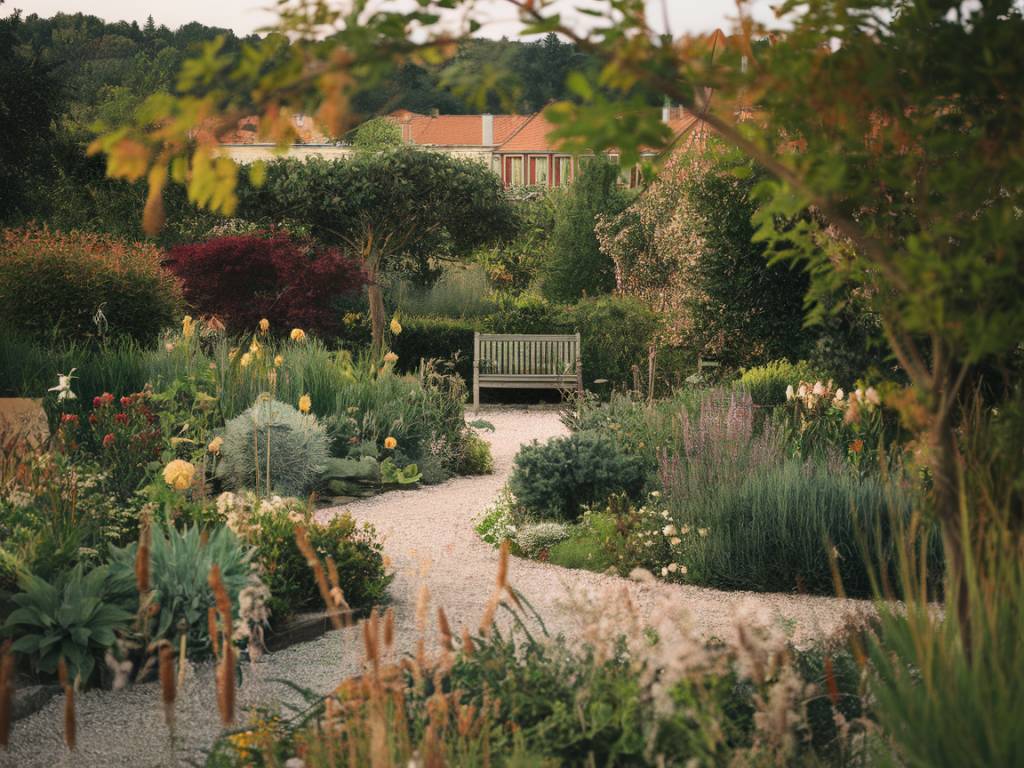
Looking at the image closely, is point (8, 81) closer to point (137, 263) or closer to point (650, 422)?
point (137, 263)

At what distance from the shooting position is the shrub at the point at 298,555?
4.68 m

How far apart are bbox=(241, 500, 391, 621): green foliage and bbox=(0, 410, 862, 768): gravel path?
0.18 metres

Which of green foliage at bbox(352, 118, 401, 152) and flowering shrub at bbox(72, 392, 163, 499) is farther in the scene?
green foliage at bbox(352, 118, 401, 152)

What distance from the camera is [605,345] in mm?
15094

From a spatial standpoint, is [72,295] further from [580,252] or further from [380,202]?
[580,252]

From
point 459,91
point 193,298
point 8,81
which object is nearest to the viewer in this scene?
point 459,91

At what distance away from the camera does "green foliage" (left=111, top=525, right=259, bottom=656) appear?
409 cm

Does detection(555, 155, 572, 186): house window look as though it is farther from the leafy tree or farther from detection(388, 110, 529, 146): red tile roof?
the leafy tree

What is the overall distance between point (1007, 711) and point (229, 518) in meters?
3.41

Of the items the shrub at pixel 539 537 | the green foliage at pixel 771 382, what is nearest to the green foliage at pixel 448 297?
the green foliage at pixel 771 382

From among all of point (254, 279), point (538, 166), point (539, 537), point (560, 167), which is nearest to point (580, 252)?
point (254, 279)

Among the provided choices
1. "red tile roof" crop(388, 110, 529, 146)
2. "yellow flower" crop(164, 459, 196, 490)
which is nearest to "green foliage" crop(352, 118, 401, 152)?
"red tile roof" crop(388, 110, 529, 146)

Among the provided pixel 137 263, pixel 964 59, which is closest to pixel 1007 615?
pixel 964 59

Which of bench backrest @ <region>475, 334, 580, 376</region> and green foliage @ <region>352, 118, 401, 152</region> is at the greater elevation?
green foliage @ <region>352, 118, 401, 152</region>
